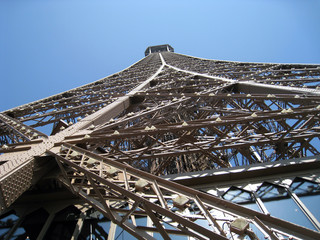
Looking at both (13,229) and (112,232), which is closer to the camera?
(112,232)

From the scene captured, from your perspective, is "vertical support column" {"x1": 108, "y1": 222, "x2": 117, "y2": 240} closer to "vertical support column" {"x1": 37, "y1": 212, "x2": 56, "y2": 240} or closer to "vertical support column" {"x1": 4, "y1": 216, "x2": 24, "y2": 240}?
"vertical support column" {"x1": 37, "y1": 212, "x2": 56, "y2": 240}

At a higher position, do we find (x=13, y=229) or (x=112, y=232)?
(x=112, y=232)

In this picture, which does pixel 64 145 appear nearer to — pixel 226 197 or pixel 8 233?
pixel 8 233

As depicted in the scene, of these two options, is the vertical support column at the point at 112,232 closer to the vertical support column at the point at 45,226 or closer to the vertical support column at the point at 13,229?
the vertical support column at the point at 45,226

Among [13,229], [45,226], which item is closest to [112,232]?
[45,226]

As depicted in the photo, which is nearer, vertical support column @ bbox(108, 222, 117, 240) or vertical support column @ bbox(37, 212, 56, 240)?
vertical support column @ bbox(108, 222, 117, 240)

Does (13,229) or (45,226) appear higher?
(45,226)

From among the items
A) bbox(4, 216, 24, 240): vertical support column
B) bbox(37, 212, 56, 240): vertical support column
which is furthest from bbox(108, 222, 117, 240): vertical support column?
bbox(4, 216, 24, 240): vertical support column

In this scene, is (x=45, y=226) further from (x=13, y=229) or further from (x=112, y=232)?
(x=112, y=232)

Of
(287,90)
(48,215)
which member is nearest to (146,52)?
(287,90)

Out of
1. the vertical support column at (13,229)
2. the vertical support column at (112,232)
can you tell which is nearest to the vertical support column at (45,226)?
the vertical support column at (13,229)

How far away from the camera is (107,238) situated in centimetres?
432

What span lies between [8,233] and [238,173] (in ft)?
15.0

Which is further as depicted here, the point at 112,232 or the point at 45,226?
the point at 45,226
